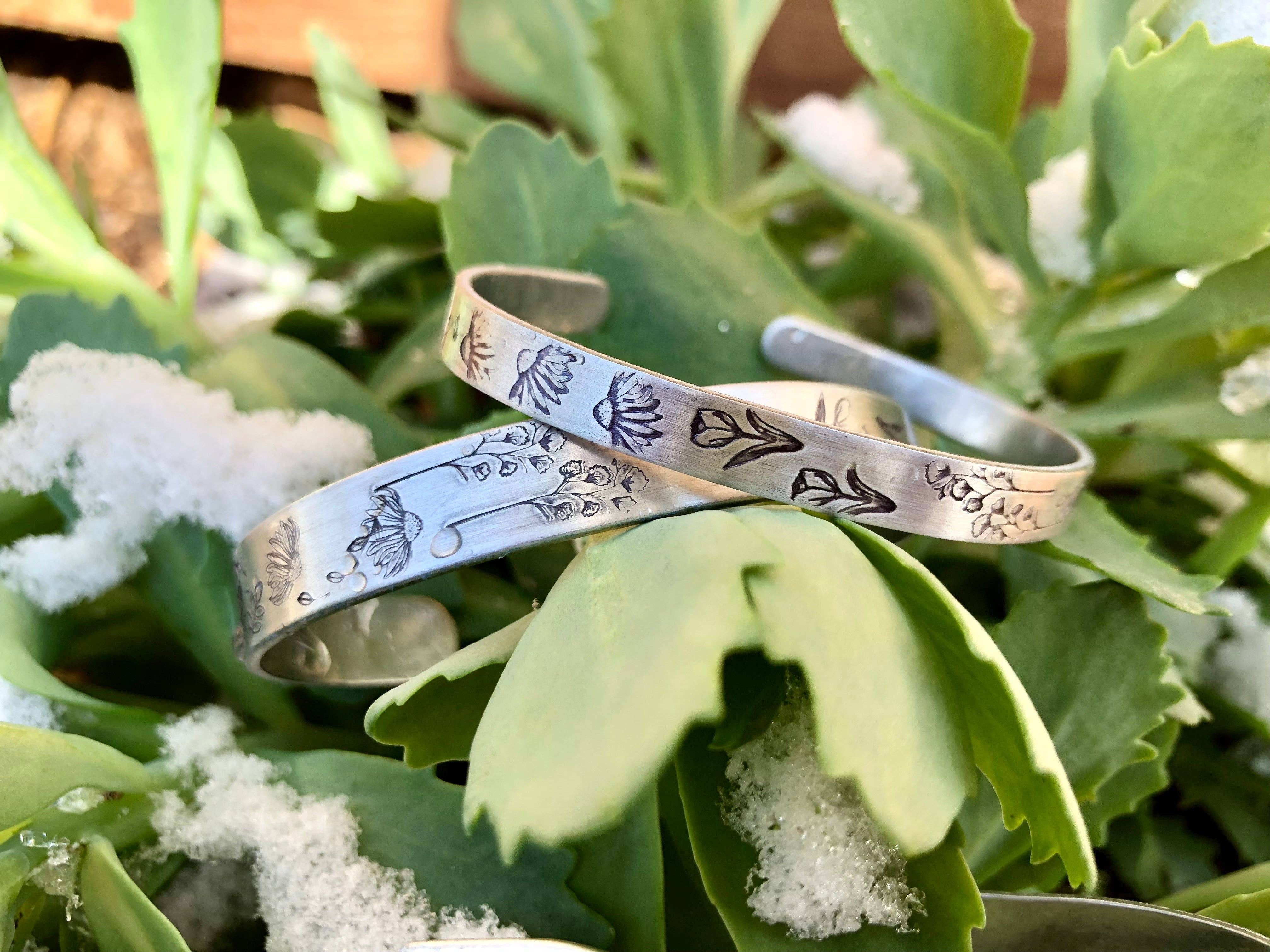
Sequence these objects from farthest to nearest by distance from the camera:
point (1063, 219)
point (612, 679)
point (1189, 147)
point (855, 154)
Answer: point (855, 154) < point (1063, 219) < point (1189, 147) < point (612, 679)

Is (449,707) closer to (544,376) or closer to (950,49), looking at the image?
(544,376)

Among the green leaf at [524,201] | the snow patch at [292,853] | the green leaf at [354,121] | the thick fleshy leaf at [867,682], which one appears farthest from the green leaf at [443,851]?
the green leaf at [354,121]

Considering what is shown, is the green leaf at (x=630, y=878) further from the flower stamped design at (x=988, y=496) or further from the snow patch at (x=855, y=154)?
the snow patch at (x=855, y=154)

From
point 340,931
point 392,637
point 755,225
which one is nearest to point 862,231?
point 755,225

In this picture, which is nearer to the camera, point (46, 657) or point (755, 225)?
point (46, 657)

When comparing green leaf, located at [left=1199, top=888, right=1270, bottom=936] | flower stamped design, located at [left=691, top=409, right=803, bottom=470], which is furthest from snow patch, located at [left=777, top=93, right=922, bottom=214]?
green leaf, located at [left=1199, top=888, right=1270, bottom=936]

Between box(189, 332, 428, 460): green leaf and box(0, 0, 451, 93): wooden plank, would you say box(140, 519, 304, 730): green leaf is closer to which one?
box(189, 332, 428, 460): green leaf

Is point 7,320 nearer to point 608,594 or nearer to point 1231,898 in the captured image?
point 608,594

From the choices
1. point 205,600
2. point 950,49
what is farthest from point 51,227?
point 950,49
